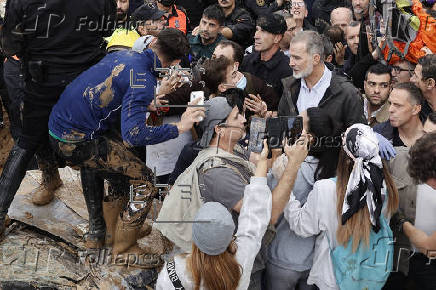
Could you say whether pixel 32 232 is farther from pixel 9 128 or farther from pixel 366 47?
pixel 366 47

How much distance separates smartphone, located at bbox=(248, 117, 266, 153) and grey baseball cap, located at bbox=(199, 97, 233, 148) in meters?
0.19

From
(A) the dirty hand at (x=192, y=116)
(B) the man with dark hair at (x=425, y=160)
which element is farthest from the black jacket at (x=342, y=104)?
(A) the dirty hand at (x=192, y=116)

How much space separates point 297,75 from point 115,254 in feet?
6.60

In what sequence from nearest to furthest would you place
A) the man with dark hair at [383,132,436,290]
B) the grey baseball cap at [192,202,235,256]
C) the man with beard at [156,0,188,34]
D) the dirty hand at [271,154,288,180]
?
the grey baseball cap at [192,202,235,256] → the man with dark hair at [383,132,436,290] → the dirty hand at [271,154,288,180] → the man with beard at [156,0,188,34]

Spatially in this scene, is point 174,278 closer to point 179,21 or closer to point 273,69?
point 273,69

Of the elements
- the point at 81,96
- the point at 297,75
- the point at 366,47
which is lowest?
the point at 366,47

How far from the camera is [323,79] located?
4215 millimetres

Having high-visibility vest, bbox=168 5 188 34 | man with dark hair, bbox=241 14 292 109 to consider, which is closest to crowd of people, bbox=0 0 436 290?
man with dark hair, bbox=241 14 292 109

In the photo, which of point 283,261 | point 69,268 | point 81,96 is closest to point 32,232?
point 69,268

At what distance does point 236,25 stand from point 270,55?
4.57 feet

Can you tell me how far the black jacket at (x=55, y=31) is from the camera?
11.1 feet

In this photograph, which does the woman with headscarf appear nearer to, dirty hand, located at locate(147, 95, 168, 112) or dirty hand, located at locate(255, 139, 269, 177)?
dirty hand, located at locate(255, 139, 269, 177)

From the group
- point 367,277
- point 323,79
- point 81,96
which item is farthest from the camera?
point 323,79

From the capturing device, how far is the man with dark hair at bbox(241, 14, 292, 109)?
524 centimetres
